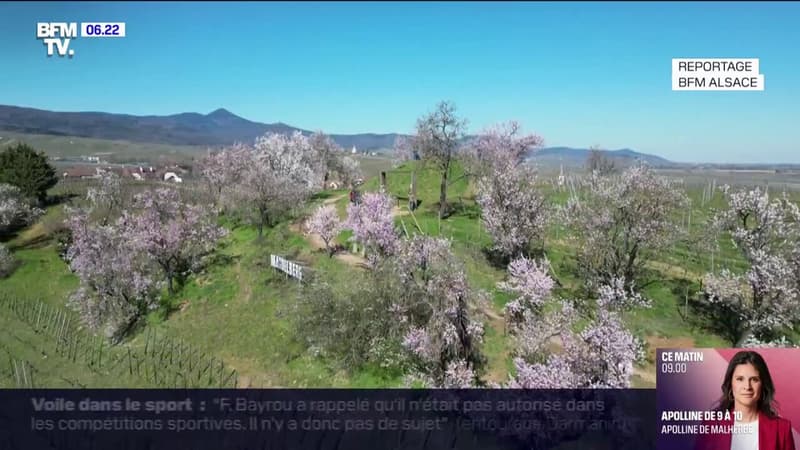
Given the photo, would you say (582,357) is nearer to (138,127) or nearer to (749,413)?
(749,413)

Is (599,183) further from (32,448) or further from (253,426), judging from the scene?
(32,448)

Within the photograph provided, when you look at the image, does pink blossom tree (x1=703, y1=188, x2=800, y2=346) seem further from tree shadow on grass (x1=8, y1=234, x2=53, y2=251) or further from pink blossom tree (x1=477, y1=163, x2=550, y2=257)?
tree shadow on grass (x1=8, y1=234, x2=53, y2=251)

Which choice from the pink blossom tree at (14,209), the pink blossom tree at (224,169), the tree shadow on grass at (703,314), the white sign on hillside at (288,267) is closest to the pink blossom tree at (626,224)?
the tree shadow on grass at (703,314)

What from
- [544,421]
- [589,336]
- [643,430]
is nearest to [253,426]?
[544,421]

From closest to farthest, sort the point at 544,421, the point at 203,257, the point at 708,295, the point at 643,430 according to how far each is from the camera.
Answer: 1. the point at 544,421
2. the point at 643,430
3. the point at 708,295
4. the point at 203,257

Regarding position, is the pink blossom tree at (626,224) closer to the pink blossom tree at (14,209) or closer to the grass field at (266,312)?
the grass field at (266,312)

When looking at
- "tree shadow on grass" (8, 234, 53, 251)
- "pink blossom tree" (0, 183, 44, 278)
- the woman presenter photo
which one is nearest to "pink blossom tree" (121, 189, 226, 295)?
"tree shadow on grass" (8, 234, 53, 251)
